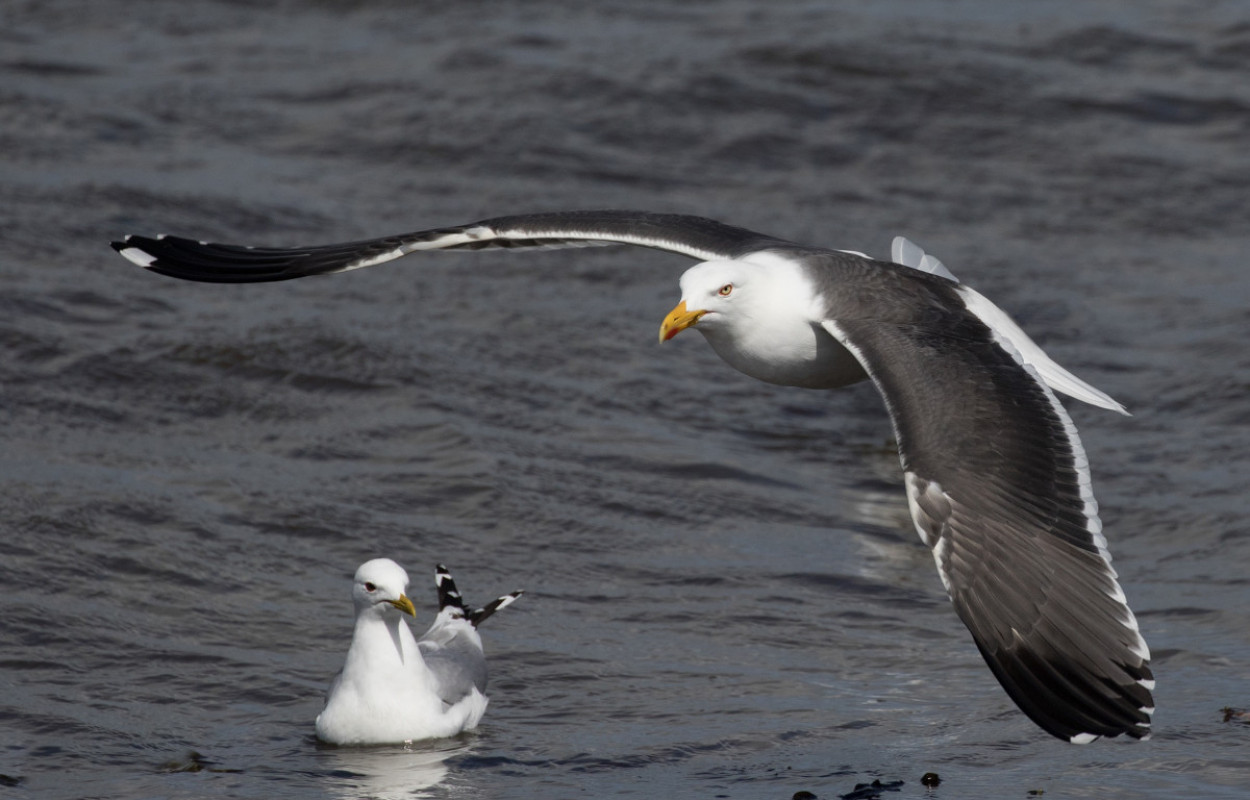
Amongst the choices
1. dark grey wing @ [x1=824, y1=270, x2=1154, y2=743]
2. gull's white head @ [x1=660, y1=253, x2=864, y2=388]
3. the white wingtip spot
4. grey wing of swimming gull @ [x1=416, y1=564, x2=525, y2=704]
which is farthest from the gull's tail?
dark grey wing @ [x1=824, y1=270, x2=1154, y2=743]

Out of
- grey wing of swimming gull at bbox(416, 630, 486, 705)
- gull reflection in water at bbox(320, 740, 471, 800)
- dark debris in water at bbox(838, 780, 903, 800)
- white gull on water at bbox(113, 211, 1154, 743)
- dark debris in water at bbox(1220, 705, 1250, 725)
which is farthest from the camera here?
grey wing of swimming gull at bbox(416, 630, 486, 705)

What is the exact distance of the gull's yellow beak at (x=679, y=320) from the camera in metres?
6.45

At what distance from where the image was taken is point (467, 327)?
11375 millimetres

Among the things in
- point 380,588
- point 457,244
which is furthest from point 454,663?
point 457,244

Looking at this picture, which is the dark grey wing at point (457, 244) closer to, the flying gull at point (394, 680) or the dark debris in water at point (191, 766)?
the flying gull at point (394, 680)

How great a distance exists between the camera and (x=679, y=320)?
6.55 metres

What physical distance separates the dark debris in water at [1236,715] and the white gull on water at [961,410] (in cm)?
121

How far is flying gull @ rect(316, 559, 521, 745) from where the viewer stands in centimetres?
654

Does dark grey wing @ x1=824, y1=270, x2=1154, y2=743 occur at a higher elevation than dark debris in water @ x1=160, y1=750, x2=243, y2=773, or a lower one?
higher

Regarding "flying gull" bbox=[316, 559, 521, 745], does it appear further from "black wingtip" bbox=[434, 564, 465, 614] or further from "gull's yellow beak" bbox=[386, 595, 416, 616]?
"black wingtip" bbox=[434, 564, 465, 614]

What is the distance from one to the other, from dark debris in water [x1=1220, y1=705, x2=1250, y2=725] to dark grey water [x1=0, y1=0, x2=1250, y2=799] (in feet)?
0.20

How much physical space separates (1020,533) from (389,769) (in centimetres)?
242

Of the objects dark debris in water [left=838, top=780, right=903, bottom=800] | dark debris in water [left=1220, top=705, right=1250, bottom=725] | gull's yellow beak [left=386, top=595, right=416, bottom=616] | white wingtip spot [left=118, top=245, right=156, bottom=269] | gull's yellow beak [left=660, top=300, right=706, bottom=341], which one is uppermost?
white wingtip spot [left=118, top=245, right=156, bottom=269]

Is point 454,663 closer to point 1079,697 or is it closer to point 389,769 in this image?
point 389,769
